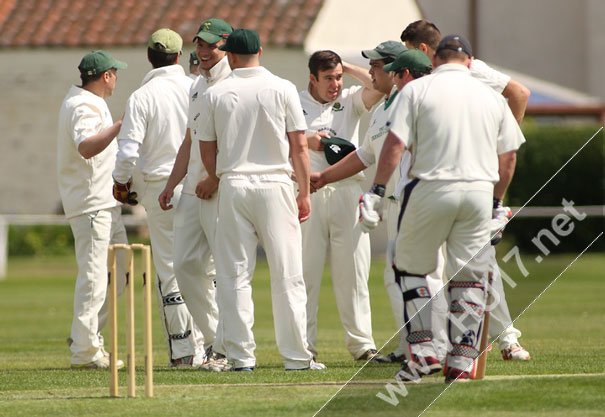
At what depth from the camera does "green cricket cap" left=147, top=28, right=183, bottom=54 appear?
977 cm

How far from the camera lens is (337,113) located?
33.0ft

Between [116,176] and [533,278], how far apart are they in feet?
9.79

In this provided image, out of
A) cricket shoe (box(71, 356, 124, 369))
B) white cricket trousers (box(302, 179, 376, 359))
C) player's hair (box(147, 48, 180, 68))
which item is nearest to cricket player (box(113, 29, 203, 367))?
player's hair (box(147, 48, 180, 68))

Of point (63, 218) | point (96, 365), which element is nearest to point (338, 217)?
point (96, 365)

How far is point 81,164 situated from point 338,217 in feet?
6.02

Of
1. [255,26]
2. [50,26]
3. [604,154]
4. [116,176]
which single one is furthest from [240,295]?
[50,26]

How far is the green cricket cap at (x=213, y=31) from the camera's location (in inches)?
367

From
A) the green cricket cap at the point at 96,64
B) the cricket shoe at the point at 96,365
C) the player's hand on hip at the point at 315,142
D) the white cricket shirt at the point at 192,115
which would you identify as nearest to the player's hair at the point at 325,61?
the player's hand on hip at the point at 315,142

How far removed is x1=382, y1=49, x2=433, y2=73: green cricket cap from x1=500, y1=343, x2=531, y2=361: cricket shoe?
1979 mm

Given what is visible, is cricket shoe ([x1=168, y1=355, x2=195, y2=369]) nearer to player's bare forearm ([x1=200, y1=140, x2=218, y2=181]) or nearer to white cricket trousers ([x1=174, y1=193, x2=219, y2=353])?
white cricket trousers ([x1=174, y1=193, x2=219, y2=353])

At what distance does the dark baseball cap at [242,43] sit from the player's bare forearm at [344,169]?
3.12ft

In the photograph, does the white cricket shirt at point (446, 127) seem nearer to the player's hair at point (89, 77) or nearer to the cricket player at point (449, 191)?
the cricket player at point (449, 191)

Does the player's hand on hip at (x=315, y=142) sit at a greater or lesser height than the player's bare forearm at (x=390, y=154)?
lesser

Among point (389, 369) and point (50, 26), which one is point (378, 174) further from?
point (50, 26)
